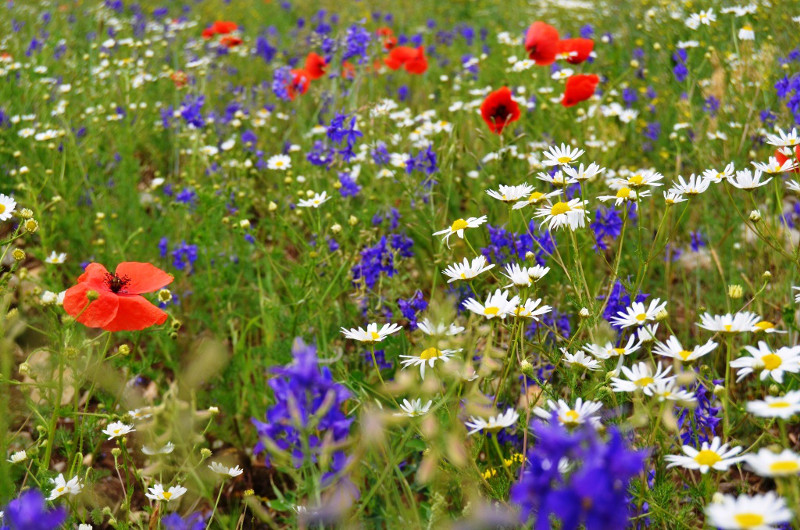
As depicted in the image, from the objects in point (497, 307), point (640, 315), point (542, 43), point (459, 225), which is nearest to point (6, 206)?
point (459, 225)

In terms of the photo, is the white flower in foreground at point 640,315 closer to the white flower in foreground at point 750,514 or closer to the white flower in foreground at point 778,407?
the white flower in foreground at point 778,407

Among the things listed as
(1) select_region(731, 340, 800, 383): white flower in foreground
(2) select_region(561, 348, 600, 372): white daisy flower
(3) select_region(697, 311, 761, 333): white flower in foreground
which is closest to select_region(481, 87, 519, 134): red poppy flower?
(2) select_region(561, 348, 600, 372): white daisy flower

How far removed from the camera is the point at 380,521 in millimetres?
1838

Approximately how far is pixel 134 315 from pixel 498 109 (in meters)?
1.54

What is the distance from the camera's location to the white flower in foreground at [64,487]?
1.50 metres

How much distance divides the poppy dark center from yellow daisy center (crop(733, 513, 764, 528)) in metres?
1.46

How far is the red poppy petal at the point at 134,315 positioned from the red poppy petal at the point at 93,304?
14 millimetres

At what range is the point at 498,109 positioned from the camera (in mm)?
2613

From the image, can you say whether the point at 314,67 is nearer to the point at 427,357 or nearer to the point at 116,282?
the point at 116,282

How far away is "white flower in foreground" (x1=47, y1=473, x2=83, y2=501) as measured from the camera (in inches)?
59.0

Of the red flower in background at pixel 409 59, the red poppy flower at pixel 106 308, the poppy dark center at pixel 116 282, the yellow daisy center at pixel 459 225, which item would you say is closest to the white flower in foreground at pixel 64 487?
the red poppy flower at pixel 106 308

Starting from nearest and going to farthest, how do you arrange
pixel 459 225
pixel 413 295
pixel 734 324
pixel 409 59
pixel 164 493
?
pixel 734 324, pixel 164 493, pixel 459 225, pixel 413 295, pixel 409 59

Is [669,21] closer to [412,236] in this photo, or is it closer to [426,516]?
[412,236]

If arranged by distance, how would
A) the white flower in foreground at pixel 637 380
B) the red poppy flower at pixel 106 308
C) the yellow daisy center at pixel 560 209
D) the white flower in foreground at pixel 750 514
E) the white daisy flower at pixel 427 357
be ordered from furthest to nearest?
the yellow daisy center at pixel 560 209 → the red poppy flower at pixel 106 308 → the white daisy flower at pixel 427 357 → the white flower in foreground at pixel 637 380 → the white flower in foreground at pixel 750 514
